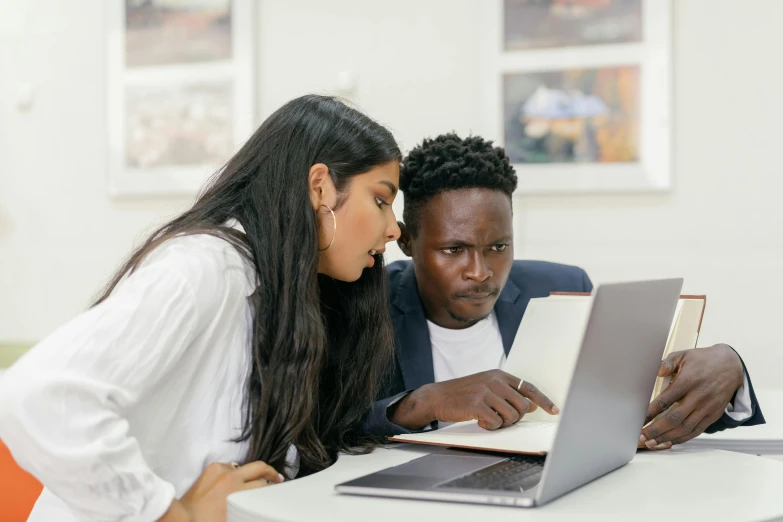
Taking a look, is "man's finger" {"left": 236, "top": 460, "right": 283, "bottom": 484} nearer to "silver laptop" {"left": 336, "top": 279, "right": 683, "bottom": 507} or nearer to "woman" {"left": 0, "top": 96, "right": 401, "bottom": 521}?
"woman" {"left": 0, "top": 96, "right": 401, "bottom": 521}

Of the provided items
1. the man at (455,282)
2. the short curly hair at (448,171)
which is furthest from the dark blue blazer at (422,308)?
the short curly hair at (448,171)

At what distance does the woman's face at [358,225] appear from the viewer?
1605mm

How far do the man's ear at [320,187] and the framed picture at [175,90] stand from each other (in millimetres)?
2192

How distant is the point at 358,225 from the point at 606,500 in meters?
0.68

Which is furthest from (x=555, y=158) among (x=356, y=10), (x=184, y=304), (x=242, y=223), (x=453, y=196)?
(x=184, y=304)

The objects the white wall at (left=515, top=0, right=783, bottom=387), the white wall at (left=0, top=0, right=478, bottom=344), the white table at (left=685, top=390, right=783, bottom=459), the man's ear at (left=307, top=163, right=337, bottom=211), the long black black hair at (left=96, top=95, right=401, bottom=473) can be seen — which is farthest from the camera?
the white wall at (left=0, top=0, right=478, bottom=344)

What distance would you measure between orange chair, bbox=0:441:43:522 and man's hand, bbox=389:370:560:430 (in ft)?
2.79

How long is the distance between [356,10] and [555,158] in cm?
101

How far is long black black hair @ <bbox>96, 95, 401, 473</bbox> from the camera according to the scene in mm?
1463

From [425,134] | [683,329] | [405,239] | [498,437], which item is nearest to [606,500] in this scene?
[498,437]

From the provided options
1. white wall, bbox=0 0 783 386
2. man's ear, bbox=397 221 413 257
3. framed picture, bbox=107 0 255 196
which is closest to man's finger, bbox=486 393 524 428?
man's ear, bbox=397 221 413 257

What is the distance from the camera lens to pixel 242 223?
1.54 metres

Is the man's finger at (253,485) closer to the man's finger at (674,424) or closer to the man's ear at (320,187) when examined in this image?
the man's ear at (320,187)

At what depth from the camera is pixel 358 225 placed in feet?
5.30
